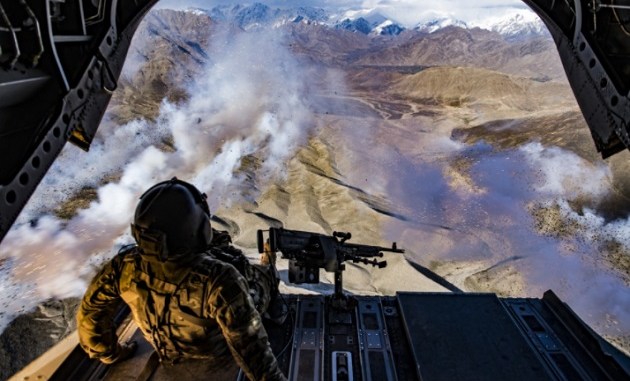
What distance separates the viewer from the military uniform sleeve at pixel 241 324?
295 centimetres

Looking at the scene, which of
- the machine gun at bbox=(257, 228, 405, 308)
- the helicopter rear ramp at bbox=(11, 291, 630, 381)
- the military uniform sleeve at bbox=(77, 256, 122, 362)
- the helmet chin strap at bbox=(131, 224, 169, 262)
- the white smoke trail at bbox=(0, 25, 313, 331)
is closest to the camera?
the helmet chin strap at bbox=(131, 224, 169, 262)

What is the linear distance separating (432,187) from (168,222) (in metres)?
19.7

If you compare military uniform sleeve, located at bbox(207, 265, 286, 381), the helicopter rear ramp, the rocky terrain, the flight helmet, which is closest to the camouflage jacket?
military uniform sleeve, located at bbox(207, 265, 286, 381)

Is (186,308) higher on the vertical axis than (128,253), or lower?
lower

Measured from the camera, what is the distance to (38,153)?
2.51 m

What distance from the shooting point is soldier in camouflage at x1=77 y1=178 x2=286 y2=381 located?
9.66 feet

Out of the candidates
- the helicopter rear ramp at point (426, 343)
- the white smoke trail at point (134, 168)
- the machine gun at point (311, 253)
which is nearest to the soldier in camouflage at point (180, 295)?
the helicopter rear ramp at point (426, 343)

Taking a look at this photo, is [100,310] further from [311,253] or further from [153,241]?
[311,253]

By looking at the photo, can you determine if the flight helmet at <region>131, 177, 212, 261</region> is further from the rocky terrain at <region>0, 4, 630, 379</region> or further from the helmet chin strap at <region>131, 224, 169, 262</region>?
the rocky terrain at <region>0, 4, 630, 379</region>

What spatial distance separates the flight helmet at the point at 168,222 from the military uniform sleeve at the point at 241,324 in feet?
1.20

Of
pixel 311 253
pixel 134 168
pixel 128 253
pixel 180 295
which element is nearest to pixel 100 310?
pixel 128 253

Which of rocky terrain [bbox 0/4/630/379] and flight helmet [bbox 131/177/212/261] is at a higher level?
flight helmet [bbox 131/177/212/261]

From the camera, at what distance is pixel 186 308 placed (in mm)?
3123

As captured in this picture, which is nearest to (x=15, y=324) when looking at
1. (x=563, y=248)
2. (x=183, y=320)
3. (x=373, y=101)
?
(x=183, y=320)
